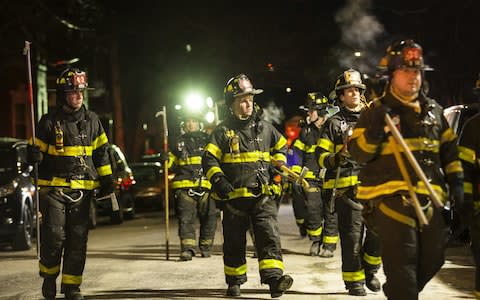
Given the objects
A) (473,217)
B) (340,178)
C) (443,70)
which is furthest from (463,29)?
(473,217)

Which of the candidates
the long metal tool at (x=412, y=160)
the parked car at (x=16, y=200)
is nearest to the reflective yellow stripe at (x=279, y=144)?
the long metal tool at (x=412, y=160)

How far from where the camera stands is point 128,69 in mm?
43969

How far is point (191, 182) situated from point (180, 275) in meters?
2.61

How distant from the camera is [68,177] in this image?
29.8ft

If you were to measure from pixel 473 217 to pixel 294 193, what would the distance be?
7.95 metres

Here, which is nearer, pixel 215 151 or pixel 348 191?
pixel 215 151

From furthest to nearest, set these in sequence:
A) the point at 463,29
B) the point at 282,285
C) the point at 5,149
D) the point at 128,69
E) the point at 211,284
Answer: the point at 128,69, the point at 463,29, the point at 5,149, the point at 211,284, the point at 282,285

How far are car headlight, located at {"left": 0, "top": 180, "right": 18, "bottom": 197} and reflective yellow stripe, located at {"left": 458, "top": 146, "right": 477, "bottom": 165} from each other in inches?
392

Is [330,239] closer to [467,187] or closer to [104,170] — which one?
[104,170]

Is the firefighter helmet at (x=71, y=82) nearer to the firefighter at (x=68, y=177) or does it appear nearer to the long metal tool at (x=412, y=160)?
the firefighter at (x=68, y=177)

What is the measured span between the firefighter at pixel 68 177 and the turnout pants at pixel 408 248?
382 cm

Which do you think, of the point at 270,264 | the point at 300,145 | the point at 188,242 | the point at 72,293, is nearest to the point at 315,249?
the point at 300,145

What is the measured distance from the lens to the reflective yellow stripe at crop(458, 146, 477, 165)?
672 centimetres

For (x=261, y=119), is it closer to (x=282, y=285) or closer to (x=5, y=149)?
(x=282, y=285)
